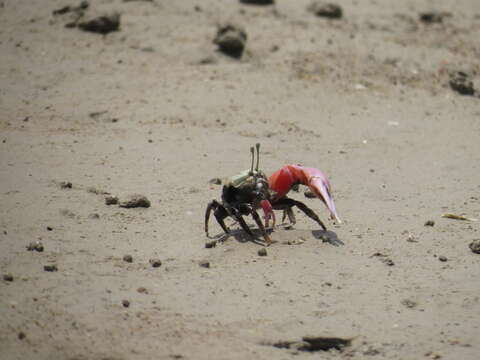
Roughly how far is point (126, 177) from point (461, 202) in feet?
12.2

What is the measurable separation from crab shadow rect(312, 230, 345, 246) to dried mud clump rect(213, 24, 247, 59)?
18.1ft

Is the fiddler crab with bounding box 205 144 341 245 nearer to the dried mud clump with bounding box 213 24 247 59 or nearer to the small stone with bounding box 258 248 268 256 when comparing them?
the small stone with bounding box 258 248 268 256

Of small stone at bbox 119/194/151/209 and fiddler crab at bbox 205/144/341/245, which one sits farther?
small stone at bbox 119/194/151/209

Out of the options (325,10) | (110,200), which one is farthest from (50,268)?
(325,10)

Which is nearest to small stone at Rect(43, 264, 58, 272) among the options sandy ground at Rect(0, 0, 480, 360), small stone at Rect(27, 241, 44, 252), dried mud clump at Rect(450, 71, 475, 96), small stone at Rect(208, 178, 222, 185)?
sandy ground at Rect(0, 0, 480, 360)

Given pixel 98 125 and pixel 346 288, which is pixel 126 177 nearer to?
pixel 98 125

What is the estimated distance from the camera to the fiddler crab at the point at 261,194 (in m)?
7.43

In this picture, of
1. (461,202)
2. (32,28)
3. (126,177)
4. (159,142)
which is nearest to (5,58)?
(32,28)

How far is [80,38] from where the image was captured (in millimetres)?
12789

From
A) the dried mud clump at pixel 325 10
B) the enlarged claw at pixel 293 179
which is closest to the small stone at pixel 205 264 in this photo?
the enlarged claw at pixel 293 179

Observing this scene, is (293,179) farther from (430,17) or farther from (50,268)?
(430,17)

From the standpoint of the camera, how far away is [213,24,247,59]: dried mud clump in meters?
12.5

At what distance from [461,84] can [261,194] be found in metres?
6.22

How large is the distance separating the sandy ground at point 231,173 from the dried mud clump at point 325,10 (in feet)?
0.59
